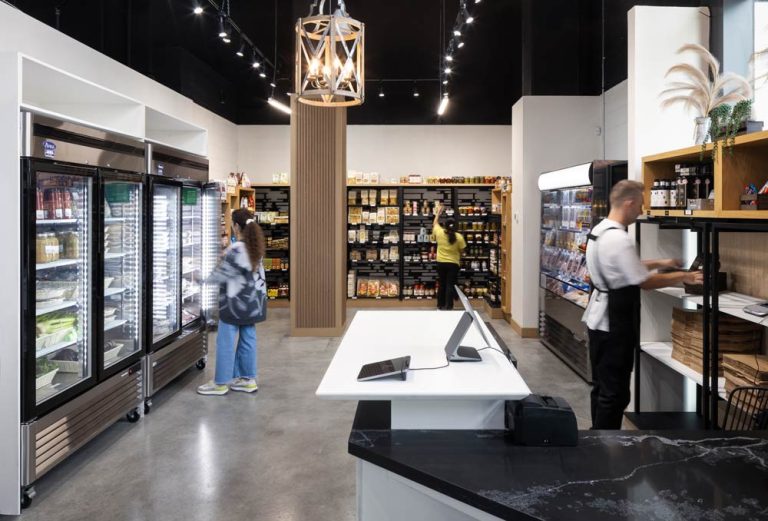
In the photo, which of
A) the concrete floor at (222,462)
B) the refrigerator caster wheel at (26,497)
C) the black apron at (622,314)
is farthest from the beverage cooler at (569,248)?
the refrigerator caster wheel at (26,497)

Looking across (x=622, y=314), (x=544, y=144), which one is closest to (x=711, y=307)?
(x=622, y=314)

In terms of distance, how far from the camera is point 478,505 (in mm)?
1810

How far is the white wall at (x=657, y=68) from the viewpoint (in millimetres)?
4504

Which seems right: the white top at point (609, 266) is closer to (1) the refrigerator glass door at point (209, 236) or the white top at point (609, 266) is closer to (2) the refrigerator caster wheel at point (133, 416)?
(2) the refrigerator caster wheel at point (133, 416)

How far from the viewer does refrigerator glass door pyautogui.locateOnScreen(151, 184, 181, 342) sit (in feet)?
18.8

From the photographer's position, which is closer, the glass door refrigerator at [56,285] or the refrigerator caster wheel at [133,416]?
the glass door refrigerator at [56,285]

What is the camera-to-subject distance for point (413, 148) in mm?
11953

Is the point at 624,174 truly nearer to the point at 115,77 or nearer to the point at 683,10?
the point at 683,10

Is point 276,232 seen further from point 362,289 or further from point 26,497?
point 26,497

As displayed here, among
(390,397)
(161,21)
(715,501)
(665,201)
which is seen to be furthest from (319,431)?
(161,21)

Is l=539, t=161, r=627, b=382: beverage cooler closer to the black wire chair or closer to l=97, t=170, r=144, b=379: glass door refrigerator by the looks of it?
the black wire chair

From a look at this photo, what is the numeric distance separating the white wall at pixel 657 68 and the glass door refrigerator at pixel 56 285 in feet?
13.0

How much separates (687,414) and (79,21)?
7.02 meters

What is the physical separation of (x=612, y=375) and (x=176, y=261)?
4.11 meters
